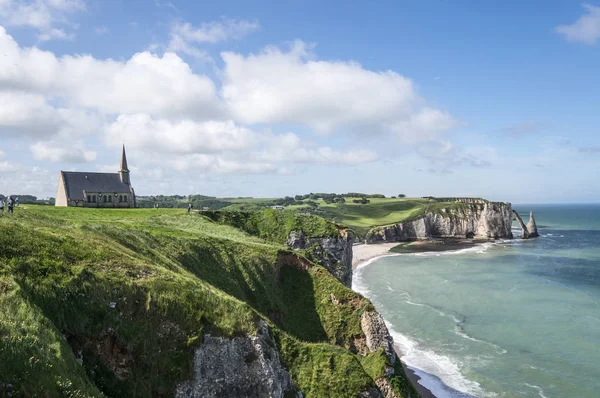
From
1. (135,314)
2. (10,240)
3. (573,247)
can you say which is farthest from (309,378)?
(573,247)

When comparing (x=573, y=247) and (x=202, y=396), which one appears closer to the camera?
(x=202, y=396)

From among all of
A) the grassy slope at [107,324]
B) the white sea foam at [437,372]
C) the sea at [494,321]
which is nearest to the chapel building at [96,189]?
the sea at [494,321]

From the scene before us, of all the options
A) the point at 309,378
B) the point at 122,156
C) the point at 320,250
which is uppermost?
the point at 122,156

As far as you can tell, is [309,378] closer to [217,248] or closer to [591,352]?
[217,248]

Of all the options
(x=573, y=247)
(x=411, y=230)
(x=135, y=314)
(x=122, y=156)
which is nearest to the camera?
(x=135, y=314)

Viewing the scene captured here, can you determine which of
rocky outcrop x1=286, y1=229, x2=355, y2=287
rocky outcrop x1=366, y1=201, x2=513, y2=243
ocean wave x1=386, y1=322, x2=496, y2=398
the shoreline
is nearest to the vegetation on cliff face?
rocky outcrop x1=286, y1=229, x2=355, y2=287

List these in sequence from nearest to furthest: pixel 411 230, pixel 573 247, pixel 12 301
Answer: pixel 12 301 < pixel 573 247 < pixel 411 230

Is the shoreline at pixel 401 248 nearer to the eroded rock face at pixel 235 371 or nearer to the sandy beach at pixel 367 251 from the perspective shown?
the sandy beach at pixel 367 251

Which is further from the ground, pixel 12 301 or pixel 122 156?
pixel 122 156
